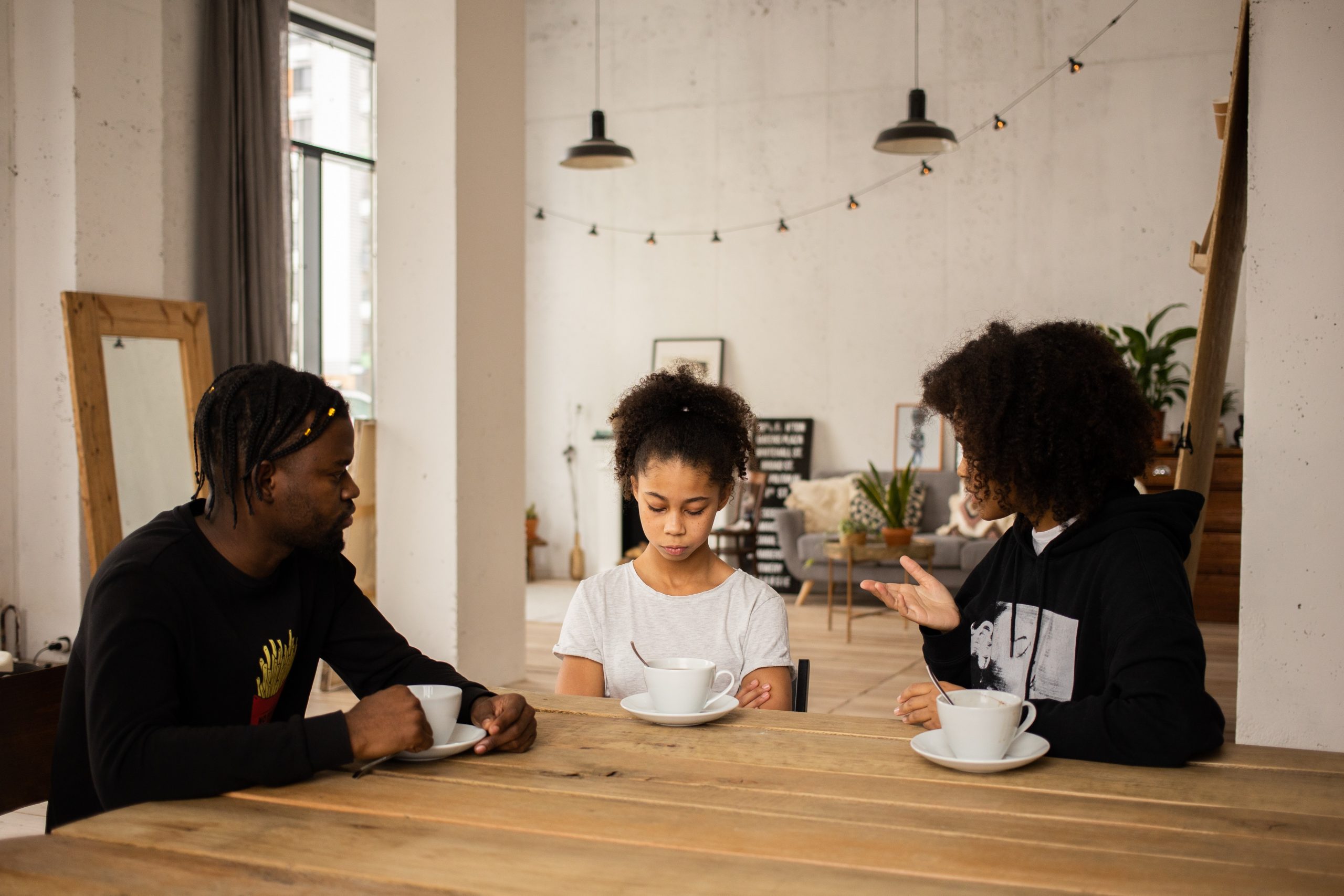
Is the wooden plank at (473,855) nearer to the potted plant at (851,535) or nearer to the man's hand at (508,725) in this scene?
the man's hand at (508,725)

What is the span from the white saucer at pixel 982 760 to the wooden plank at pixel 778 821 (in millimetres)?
114

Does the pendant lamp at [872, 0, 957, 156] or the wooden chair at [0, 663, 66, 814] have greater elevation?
the pendant lamp at [872, 0, 957, 156]

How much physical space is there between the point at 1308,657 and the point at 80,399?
13.1 feet

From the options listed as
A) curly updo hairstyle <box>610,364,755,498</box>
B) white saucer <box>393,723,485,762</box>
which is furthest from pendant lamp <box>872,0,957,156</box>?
white saucer <box>393,723,485,762</box>

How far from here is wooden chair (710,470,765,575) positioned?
7.69 m

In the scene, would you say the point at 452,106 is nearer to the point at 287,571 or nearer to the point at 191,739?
the point at 287,571

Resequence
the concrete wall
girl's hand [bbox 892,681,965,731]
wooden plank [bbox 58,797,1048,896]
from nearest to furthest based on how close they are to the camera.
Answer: wooden plank [bbox 58,797,1048,896]
girl's hand [bbox 892,681,965,731]
the concrete wall

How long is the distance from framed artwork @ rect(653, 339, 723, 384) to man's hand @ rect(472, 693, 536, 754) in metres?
6.98

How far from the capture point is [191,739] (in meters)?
1.14

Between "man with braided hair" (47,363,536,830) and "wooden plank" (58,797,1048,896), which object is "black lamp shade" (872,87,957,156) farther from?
"wooden plank" (58,797,1048,896)

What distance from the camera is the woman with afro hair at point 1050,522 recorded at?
57.2 inches

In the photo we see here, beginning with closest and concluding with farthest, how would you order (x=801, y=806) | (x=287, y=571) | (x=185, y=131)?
(x=801, y=806), (x=287, y=571), (x=185, y=131)

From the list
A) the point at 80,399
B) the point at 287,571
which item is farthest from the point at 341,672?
the point at 80,399

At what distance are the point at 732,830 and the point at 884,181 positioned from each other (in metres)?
7.46
